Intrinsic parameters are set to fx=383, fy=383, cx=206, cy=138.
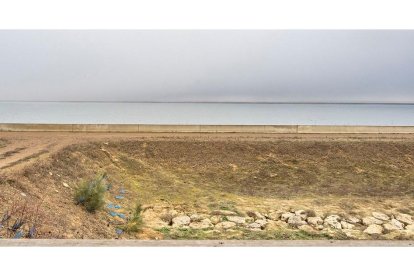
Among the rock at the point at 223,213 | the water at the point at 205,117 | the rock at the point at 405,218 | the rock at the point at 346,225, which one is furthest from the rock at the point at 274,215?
the water at the point at 205,117

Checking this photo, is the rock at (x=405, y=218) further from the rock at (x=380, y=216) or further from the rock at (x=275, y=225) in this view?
the rock at (x=275, y=225)

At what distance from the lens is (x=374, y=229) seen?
10086 millimetres

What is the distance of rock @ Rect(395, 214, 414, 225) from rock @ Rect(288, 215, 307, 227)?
297 centimetres

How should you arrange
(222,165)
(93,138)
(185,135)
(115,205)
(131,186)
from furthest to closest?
(185,135) < (93,138) < (222,165) < (131,186) < (115,205)

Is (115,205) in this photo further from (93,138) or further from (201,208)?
(93,138)

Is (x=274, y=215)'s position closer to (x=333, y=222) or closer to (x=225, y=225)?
(x=333, y=222)

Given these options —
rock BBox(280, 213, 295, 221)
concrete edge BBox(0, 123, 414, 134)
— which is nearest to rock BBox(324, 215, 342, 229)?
rock BBox(280, 213, 295, 221)

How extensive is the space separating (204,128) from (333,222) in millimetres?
14666

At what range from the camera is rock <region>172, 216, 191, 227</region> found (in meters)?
10.2

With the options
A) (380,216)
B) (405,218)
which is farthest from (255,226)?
(405,218)

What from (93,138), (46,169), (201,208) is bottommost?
(201,208)

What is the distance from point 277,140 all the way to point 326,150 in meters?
2.67

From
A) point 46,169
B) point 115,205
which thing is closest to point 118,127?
point 46,169

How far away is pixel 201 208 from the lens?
11672mm
